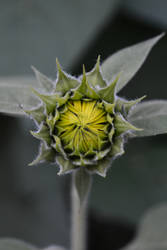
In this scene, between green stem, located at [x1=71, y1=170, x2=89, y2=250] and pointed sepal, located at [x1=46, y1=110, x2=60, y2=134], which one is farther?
green stem, located at [x1=71, y1=170, x2=89, y2=250]

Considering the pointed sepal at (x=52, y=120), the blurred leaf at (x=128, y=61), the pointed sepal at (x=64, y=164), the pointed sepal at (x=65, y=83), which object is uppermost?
the blurred leaf at (x=128, y=61)

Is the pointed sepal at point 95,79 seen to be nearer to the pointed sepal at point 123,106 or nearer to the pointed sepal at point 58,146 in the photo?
the pointed sepal at point 123,106

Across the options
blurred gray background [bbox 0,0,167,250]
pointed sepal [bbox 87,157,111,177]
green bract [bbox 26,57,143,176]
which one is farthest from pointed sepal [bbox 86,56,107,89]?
blurred gray background [bbox 0,0,167,250]

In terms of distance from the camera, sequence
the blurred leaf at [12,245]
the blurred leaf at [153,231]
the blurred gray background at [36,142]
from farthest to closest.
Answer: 1. the blurred gray background at [36,142]
2. the blurred leaf at [153,231]
3. the blurred leaf at [12,245]

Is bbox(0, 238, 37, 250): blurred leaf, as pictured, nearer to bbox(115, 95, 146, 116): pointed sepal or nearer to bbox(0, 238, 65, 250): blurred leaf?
bbox(0, 238, 65, 250): blurred leaf

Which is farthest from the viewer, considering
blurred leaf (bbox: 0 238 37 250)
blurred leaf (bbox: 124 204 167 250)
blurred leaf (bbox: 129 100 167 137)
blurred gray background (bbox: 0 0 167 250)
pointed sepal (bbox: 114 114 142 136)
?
blurred gray background (bbox: 0 0 167 250)

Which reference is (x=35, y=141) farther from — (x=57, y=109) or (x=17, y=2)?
(x=57, y=109)

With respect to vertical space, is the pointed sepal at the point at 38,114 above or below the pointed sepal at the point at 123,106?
below

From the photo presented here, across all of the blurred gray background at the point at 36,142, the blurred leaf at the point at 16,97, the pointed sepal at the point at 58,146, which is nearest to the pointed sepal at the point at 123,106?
the pointed sepal at the point at 58,146
